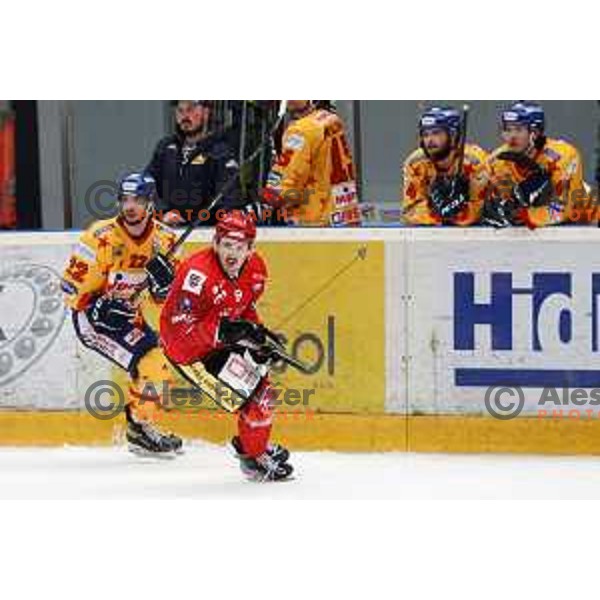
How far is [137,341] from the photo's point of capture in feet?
29.0

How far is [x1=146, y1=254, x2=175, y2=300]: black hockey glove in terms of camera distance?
8742 millimetres

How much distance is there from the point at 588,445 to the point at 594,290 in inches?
31.2

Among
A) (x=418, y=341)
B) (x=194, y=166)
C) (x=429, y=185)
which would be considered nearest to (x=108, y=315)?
(x=194, y=166)

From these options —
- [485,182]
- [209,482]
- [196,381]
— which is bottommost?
[209,482]

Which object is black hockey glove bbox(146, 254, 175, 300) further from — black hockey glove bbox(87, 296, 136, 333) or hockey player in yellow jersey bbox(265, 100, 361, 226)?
hockey player in yellow jersey bbox(265, 100, 361, 226)

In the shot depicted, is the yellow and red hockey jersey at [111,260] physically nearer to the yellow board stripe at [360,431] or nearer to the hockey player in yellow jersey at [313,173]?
the hockey player in yellow jersey at [313,173]

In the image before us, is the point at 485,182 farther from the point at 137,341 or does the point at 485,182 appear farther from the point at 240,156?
the point at 137,341

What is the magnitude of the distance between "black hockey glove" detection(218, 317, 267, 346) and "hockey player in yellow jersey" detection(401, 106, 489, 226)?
128 centimetres

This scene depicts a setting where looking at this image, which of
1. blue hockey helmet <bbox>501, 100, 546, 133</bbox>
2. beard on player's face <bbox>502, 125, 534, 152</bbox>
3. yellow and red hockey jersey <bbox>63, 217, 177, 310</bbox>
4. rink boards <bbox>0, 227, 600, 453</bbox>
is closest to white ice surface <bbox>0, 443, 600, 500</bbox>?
rink boards <bbox>0, 227, 600, 453</bbox>

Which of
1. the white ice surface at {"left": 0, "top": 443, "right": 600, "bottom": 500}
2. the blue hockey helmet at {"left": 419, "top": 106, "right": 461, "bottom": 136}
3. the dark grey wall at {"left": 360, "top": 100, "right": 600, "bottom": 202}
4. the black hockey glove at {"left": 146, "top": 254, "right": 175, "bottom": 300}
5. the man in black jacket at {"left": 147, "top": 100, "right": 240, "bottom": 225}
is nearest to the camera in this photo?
the white ice surface at {"left": 0, "top": 443, "right": 600, "bottom": 500}

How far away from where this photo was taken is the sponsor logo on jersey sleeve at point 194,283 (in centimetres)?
796

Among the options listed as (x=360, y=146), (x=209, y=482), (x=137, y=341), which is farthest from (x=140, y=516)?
(x=360, y=146)

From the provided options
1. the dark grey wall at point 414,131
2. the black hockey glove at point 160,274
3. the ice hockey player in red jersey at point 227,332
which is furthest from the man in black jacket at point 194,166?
the dark grey wall at point 414,131

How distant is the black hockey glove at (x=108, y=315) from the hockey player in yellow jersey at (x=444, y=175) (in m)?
1.57
